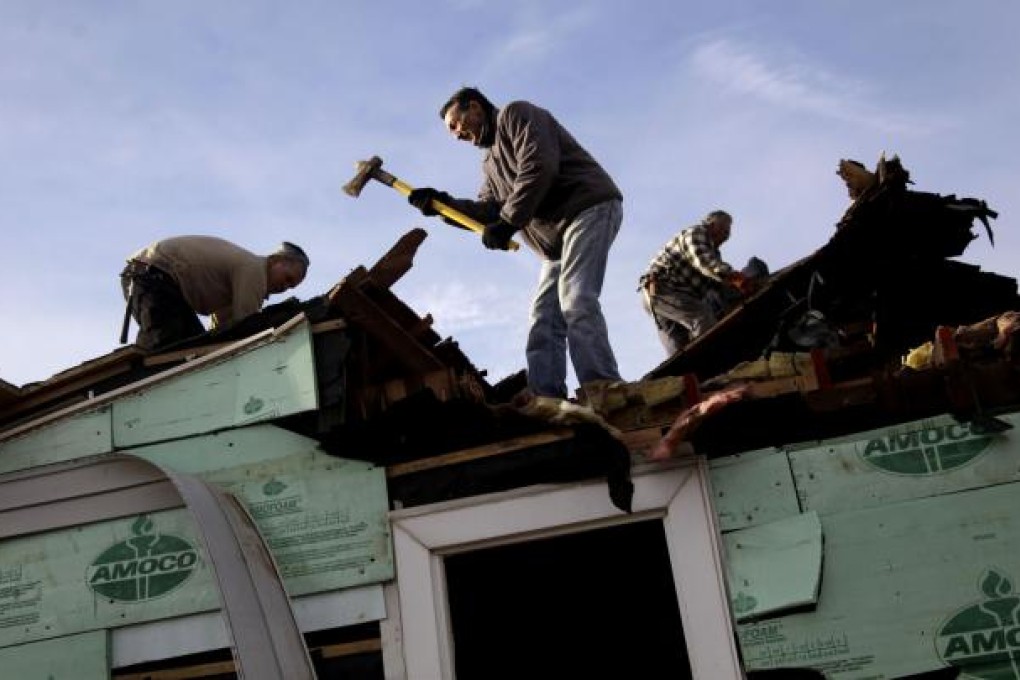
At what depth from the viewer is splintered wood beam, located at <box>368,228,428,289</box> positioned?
5555 mm

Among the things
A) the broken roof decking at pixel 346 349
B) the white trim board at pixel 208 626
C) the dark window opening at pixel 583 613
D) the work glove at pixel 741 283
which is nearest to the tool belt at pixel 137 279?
the broken roof decking at pixel 346 349

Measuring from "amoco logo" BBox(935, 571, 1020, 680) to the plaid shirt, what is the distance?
13.6 feet

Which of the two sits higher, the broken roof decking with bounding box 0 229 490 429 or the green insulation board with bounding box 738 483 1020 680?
the broken roof decking with bounding box 0 229 490 429

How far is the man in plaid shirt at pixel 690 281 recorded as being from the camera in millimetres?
8531

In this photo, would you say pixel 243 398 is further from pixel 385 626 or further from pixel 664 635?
pixel 664 635

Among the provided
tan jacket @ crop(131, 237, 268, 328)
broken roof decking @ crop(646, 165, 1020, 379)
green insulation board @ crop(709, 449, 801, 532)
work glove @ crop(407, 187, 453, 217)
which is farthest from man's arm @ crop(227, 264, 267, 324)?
green insulation board @ crop(709, 449, 801, 532)

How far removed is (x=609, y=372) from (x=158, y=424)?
240 cm

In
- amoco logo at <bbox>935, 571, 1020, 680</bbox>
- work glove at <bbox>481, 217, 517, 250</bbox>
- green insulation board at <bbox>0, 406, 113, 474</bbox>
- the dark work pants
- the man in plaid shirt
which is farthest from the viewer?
the man in plaid shirt

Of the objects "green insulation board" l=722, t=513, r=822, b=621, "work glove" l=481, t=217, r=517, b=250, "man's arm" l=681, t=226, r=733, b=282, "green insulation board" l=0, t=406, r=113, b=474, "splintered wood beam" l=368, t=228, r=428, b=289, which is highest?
"man's arm" l=681, t=226, r=733, b=282

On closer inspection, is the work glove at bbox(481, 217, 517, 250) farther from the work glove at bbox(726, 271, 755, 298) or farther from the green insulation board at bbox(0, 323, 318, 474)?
the work glove at bbox(726, 271, 755, 298)

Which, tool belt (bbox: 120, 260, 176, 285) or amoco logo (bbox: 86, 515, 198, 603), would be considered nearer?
amoco logo (bbox: 86, 515, 198, 603)

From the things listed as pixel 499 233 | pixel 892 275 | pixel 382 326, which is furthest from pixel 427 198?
pixel 892 275

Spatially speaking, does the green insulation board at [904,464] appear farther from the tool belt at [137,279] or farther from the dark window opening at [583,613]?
the tool belt at [137,279]

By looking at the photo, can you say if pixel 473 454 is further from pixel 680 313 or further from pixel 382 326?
pixel 680 313
